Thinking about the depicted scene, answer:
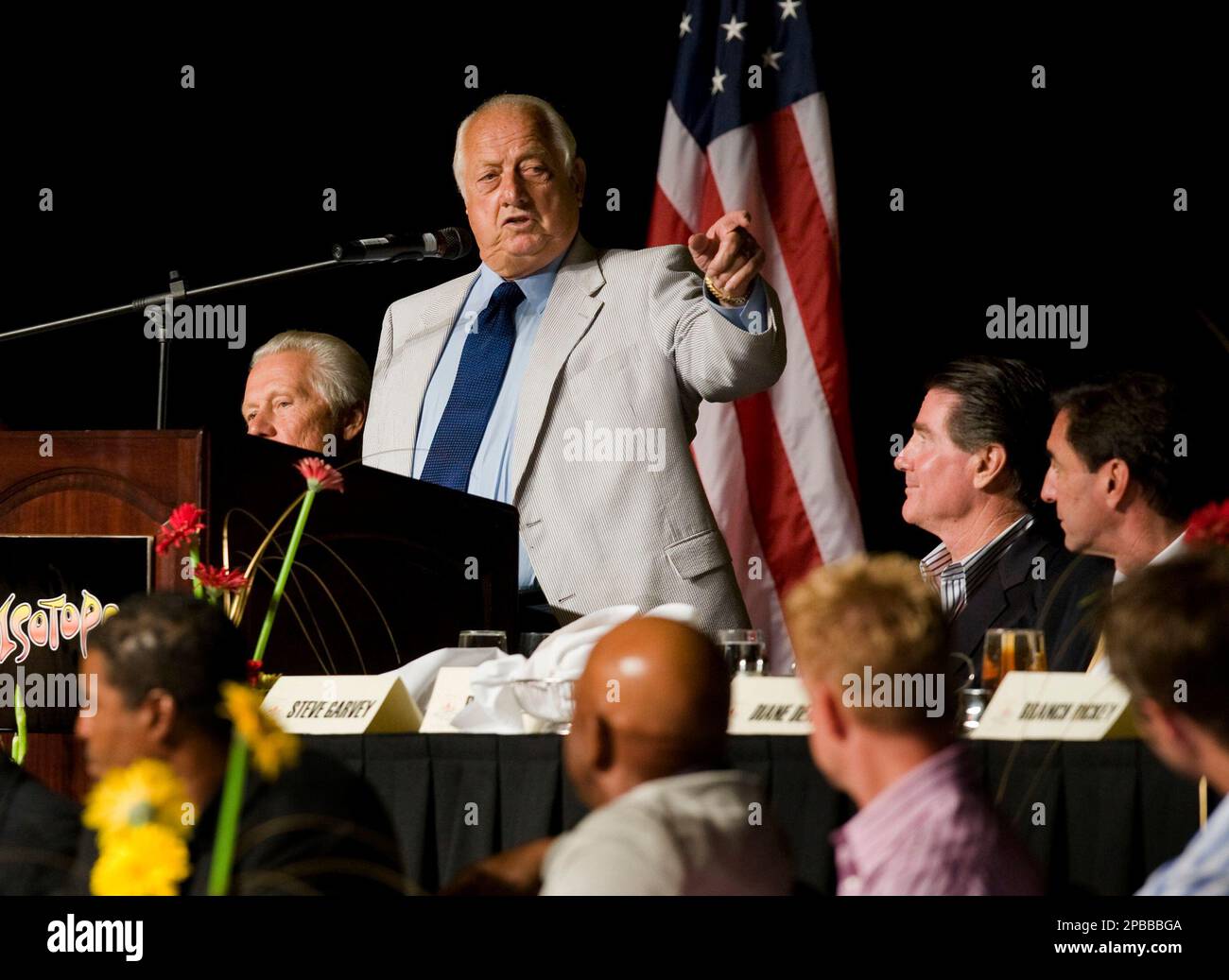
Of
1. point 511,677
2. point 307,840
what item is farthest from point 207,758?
point 511,677

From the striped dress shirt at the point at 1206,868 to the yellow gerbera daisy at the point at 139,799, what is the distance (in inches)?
32.7

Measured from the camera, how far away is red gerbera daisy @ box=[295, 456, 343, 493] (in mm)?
2584

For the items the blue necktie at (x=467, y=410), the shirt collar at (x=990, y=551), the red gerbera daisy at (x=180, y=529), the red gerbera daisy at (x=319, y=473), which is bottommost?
the shirt collar at (x=990, y=551)

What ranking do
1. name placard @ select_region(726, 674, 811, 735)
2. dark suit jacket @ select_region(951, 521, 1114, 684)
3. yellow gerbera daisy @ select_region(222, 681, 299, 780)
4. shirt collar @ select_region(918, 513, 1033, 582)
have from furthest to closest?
1. shirt collar @ select_region(918, 513, 1033, 582)
2. dark suit jacket @ select_region(951, 521, 1114, 684)
3. name placard @ select_region(726, 674, 811, 735)
4. yellow gerbera daisy @ select_region(222, 681, 299, 780)

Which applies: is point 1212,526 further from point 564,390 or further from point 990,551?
point 564,390

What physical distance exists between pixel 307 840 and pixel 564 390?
96.6 inches

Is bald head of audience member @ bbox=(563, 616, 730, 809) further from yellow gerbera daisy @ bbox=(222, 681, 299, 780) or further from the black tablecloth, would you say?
the black tablecloth

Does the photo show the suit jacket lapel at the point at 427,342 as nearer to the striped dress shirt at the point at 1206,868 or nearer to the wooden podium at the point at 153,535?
the wooden podium at the point at 153,535

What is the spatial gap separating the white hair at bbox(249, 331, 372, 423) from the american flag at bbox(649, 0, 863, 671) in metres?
1.11

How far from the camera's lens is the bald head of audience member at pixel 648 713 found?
1.52m

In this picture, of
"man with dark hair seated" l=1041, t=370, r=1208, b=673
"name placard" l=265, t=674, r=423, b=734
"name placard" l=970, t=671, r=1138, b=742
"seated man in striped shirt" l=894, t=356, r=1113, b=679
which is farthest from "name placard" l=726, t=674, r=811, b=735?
"seated man in striped shirt" l=894, t=356, r=1113, b=679

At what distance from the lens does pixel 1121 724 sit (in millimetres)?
2158

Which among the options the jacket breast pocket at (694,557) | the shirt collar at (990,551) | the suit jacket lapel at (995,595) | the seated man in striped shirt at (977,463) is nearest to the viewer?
the suit jacket lapel at (995,595)

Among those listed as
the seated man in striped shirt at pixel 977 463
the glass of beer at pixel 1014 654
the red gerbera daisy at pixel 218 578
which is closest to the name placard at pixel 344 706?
the red gerbera daisy at pixel 218 578
